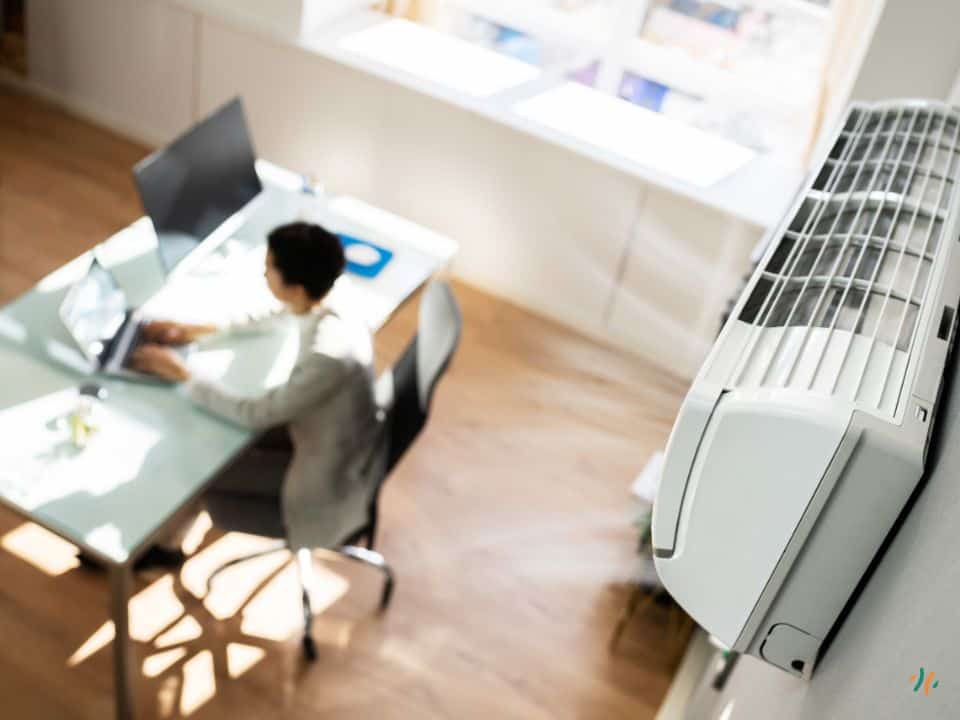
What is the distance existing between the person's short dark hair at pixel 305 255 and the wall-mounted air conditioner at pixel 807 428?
1165 mm

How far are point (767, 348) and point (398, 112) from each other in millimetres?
3017

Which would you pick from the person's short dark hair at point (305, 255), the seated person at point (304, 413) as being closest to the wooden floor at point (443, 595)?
the seated person at point (304, 413)

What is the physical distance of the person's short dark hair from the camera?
2.27 metres

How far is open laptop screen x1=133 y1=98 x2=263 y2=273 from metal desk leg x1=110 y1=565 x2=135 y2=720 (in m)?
0.85

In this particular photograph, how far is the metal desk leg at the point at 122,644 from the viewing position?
211 cm

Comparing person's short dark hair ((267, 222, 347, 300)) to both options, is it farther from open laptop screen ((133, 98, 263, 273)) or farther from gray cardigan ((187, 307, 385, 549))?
open laptop screen ((133, 98, 263, 273))

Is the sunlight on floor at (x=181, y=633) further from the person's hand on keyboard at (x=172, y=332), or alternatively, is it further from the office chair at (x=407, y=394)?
the person's hand on keyboard at (x=172, y=332)

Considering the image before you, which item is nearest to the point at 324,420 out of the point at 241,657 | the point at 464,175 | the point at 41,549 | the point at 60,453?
the point at 60,453

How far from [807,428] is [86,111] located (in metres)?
4.34

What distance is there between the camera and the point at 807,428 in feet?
3.47

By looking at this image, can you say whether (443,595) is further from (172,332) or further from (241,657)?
(172,332)

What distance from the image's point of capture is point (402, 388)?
2.54m

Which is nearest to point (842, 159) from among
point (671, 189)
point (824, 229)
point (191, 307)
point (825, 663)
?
point (824, 229)

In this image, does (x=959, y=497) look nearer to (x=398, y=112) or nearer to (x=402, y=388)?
(x=402, y=388)
